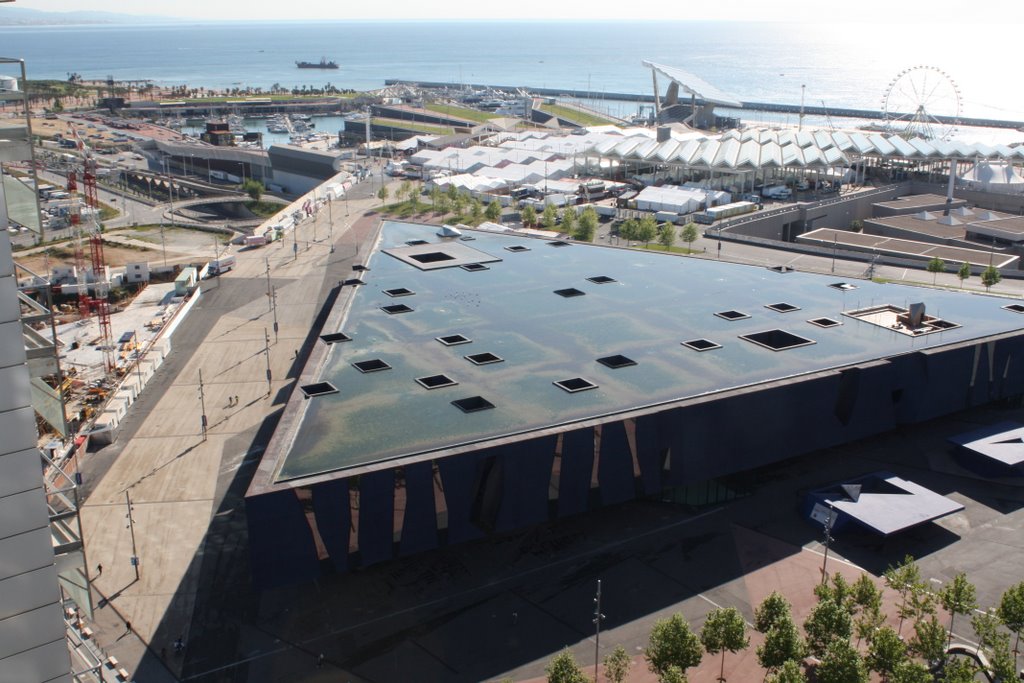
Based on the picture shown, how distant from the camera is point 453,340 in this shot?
40219 millimetres

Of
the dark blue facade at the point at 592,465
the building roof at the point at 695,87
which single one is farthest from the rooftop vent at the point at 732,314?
the building roof at the point at 695,87

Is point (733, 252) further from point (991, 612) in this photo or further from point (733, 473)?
point (991, 612)

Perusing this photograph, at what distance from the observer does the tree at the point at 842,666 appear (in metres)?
23.3

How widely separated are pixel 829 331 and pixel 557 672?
80.7ft

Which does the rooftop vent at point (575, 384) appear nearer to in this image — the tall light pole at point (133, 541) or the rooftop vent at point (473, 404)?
the rooftop vent at point (473, 404)

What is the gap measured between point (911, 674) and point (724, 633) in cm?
480

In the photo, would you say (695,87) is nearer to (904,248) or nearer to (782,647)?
(904,248)

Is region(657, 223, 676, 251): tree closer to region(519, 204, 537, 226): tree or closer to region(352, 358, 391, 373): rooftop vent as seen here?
region(519, 204, 537, 226): tree

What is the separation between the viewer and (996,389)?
135ft

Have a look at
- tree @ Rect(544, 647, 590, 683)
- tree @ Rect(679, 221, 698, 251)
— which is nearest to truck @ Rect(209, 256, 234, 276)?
tree @ Rect(679, 221, 698, 251)

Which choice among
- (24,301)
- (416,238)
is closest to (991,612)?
(24,301)

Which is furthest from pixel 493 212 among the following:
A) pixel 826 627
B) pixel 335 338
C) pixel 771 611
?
pixel 826 627

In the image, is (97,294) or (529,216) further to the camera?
(529,216)

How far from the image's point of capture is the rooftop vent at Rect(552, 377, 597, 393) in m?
34.8
